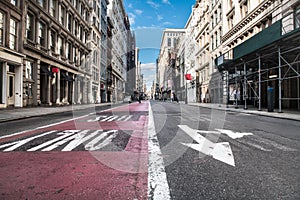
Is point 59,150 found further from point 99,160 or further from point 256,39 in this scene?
point 256,39

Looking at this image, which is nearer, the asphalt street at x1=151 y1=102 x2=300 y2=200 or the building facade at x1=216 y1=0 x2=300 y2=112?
the asphalt street at x1=151 y1=102 x2=300 y2=200

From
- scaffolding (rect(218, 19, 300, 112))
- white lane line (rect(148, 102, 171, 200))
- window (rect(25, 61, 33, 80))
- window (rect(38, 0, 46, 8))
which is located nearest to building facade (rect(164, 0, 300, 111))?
scaffolding (rect(218, 19, 300, 112))

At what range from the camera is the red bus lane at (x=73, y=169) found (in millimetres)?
2369

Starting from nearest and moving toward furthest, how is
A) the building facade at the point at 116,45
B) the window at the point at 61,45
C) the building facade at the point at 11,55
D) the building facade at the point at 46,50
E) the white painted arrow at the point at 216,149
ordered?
1. the white painted arrow at the point at 216,149
2. the building facade at the point at 11,55
3. the building facade at the point at 46,50
4. the window at the point at 61,45
5. the building facade at the point at 116,45

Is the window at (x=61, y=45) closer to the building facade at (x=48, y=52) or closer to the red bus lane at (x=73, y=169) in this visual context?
the building facade at (x=48, y=52)

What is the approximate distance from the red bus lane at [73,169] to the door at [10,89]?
47.2 ft

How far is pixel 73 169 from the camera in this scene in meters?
3.14

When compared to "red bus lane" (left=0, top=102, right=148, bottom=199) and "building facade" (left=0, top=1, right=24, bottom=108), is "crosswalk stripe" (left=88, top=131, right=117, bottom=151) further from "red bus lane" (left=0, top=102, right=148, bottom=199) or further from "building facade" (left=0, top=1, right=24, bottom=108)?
"building facade" (left=0, top=1, right=24, bottom=108)

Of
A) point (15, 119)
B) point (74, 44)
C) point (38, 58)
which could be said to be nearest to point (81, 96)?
point (74, 44)

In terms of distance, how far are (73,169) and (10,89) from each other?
1777 centimetres

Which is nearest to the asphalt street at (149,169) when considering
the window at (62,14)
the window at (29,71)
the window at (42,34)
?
the window at (29,71)

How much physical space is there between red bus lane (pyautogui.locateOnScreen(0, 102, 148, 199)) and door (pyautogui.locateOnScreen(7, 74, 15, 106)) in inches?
567

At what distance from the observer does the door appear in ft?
55.7

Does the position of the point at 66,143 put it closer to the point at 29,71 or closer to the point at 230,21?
the point at 29,71
